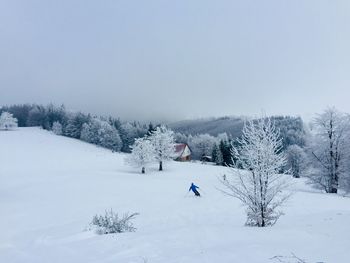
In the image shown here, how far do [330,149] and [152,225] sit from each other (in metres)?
23.6

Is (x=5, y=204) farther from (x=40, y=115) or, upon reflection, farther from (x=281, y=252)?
(x=40, y=115)

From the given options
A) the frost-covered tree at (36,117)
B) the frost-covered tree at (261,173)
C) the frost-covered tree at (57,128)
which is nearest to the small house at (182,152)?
the frost-covered tree at (57,128)

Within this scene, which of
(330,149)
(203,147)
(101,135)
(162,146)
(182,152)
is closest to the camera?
(330,149)

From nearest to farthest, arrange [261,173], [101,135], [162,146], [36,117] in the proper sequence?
[261,173], [162,146], [101,135], [36,117]

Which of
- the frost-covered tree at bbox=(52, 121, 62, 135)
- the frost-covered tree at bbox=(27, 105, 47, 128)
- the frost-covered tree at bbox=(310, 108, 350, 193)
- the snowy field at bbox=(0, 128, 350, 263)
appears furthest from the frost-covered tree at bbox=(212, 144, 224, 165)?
the frost-covered tree at bbox=(27, 105, 47, 128)

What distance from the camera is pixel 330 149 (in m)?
32.3

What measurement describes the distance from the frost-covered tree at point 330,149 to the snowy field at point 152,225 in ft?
21.4

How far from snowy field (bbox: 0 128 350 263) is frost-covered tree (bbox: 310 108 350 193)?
654 cm

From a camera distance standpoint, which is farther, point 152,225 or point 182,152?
point 182,152

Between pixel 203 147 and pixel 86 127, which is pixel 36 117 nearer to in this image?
pixel 86 127

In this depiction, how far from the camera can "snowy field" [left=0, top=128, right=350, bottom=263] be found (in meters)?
8.07

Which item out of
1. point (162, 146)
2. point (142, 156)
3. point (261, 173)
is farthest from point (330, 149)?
point (162, 146)

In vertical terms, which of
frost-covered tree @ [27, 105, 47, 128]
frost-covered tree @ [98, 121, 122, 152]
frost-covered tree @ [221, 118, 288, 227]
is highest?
frost-covered tree @ [27, 105, 47, 128]

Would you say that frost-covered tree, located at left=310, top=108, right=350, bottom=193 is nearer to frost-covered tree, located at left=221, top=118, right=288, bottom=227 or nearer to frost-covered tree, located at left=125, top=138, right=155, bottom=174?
frost-covered tree, located at left=221, top=118, right=288, bottom=227
